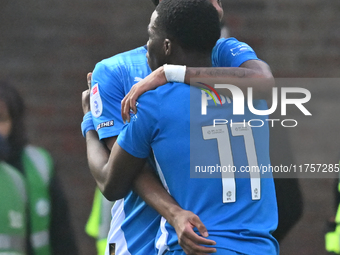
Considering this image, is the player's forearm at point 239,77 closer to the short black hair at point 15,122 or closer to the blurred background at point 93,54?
the blurred background at point 93,54

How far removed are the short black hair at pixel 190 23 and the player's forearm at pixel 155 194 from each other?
1.54 ft

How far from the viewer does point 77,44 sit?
3848mm

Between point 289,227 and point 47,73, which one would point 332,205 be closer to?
point 289,227

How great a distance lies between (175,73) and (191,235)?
54 centimetres

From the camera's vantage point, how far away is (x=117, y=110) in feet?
6.82

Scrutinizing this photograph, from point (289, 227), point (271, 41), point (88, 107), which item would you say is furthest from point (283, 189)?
point (88, 107)

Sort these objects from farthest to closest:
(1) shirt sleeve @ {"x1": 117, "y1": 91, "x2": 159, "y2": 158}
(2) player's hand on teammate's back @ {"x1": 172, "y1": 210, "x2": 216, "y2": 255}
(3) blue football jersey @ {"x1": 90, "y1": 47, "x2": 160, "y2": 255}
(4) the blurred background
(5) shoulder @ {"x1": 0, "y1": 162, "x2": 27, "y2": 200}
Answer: (5) shoulder @ {"x1": 0, "y1": 162, "x2": 27, "y2": 200}
(4) the blurred background
(3) blue football jersey @ {"x1": 90, "y1": 47, "x2": 160, "y2": 255}
(1) shirt sleeve @ {"x1": 117, "y1": 91, "x2": 159, "y2": 158}
(2) player's hand on teammate's back @ {"x1": 172, "y1": 210, "x2": 216, "y2": 255}

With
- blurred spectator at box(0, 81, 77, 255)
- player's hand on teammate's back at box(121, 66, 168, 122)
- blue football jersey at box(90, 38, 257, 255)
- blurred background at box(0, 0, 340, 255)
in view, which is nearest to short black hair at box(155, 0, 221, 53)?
player's hand on teammate's back at box(121, 66, 168, 122)

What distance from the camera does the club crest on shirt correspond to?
211 centimetres

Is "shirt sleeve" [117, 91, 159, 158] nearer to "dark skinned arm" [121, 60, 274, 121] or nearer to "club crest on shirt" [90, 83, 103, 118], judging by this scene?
"dark skinned arm" [121, 60, 274, 121]

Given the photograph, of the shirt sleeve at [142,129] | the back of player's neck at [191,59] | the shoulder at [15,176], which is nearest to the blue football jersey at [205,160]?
the shirt sleeve at [142,129]

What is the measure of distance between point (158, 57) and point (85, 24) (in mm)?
2052

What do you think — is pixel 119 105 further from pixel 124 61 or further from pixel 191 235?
pixel 191 235

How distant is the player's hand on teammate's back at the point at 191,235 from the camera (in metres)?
1.67
